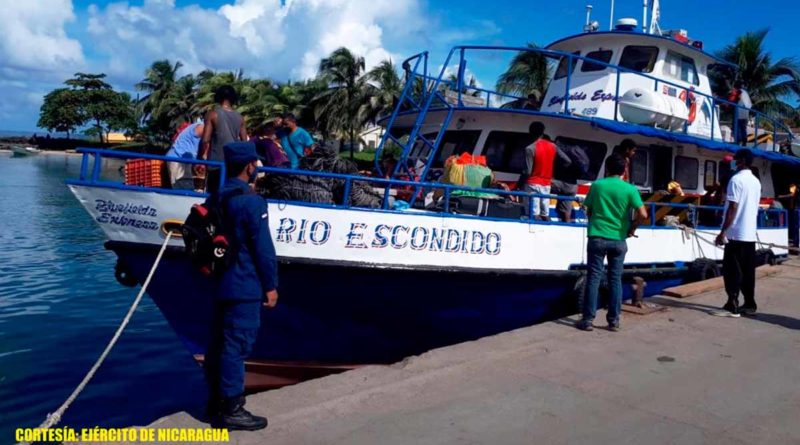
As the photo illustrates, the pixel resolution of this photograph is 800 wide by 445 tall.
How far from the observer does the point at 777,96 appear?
1248 inches

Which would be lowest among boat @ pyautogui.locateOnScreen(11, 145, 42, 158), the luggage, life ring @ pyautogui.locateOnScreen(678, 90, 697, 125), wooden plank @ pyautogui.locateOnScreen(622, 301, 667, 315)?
wooden plank @ pyautogui.locateOnScreen(622, 301, 667, 315)

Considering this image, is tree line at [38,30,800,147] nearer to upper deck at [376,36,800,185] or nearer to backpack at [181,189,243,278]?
upper deck at [376,36,800,185]

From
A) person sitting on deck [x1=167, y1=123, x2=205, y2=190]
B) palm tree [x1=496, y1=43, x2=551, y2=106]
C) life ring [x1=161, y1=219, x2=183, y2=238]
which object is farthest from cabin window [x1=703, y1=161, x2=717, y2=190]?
palm tree [x1=496, y1=43, x2=551, y2=106]

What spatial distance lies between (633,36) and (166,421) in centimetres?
887

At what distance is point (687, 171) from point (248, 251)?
26.0ft

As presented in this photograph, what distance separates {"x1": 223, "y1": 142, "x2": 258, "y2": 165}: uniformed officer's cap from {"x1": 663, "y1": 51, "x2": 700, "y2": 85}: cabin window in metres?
8.34

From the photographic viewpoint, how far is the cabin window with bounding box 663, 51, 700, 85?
10.3 m

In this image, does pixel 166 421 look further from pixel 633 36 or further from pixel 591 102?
pixel 633 36

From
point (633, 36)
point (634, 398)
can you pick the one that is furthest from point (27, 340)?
point (633, 36)

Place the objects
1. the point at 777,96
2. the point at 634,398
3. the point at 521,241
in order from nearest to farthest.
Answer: the point at 634,398 < the point at 521,241 < the point at 777,96

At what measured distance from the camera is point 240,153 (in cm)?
378

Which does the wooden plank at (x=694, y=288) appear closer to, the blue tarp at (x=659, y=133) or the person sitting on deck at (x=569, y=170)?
the person sitting on deck at (x=569, y=170)

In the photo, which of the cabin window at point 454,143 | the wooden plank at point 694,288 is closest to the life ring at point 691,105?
the wooden plank at point 694,288

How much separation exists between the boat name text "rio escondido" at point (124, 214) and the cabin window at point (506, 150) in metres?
4.51
